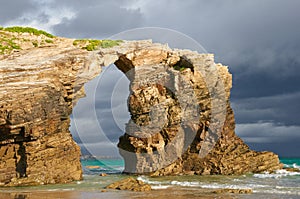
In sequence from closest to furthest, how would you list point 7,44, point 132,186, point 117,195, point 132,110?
1. point 117,195
2. point 132,186
3. point 7,44
4. point 132,110

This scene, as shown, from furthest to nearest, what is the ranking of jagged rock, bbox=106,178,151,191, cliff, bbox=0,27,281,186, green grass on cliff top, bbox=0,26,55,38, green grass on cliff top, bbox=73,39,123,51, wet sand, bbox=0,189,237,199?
green grass on cliff top, bbox=0,26,55,38 < green grass on cliff top, bbox=73,39,123,51 < cliff, bbox=0,27,281,186 < jagged rock, bbox=106,178,151,191 < wet sand, bbox=0,189,237,199

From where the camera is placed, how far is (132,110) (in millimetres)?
44000

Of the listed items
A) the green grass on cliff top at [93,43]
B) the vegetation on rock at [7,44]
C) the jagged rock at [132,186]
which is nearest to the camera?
the jagged rock at [132,186]

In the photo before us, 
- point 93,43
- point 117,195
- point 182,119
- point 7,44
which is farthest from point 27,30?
point 117,195

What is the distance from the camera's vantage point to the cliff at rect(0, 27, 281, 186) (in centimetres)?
3072

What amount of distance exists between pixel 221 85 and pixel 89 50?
15214 millimetres

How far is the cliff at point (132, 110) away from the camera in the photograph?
101ft

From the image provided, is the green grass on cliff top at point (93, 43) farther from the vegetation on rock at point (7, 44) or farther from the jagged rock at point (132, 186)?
the jagged rock at point (132, 186)

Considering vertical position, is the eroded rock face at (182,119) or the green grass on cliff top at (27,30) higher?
the green grass on cliff top at (27,30)

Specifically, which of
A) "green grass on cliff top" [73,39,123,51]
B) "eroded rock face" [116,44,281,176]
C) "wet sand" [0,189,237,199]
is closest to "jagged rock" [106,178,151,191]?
"wet sand" [0,189,237,199]

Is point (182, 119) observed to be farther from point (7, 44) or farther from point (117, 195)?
point (117, 195)

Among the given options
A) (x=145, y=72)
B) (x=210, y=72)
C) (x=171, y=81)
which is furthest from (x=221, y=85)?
(x=145, y=72)

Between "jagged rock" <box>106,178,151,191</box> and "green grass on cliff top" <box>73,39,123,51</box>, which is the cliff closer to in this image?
"green grass on cliff top" <box>73,39,123,51</box>

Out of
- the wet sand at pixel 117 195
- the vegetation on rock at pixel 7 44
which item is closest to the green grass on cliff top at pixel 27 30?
the vegetation on rock at pixel 7 44
